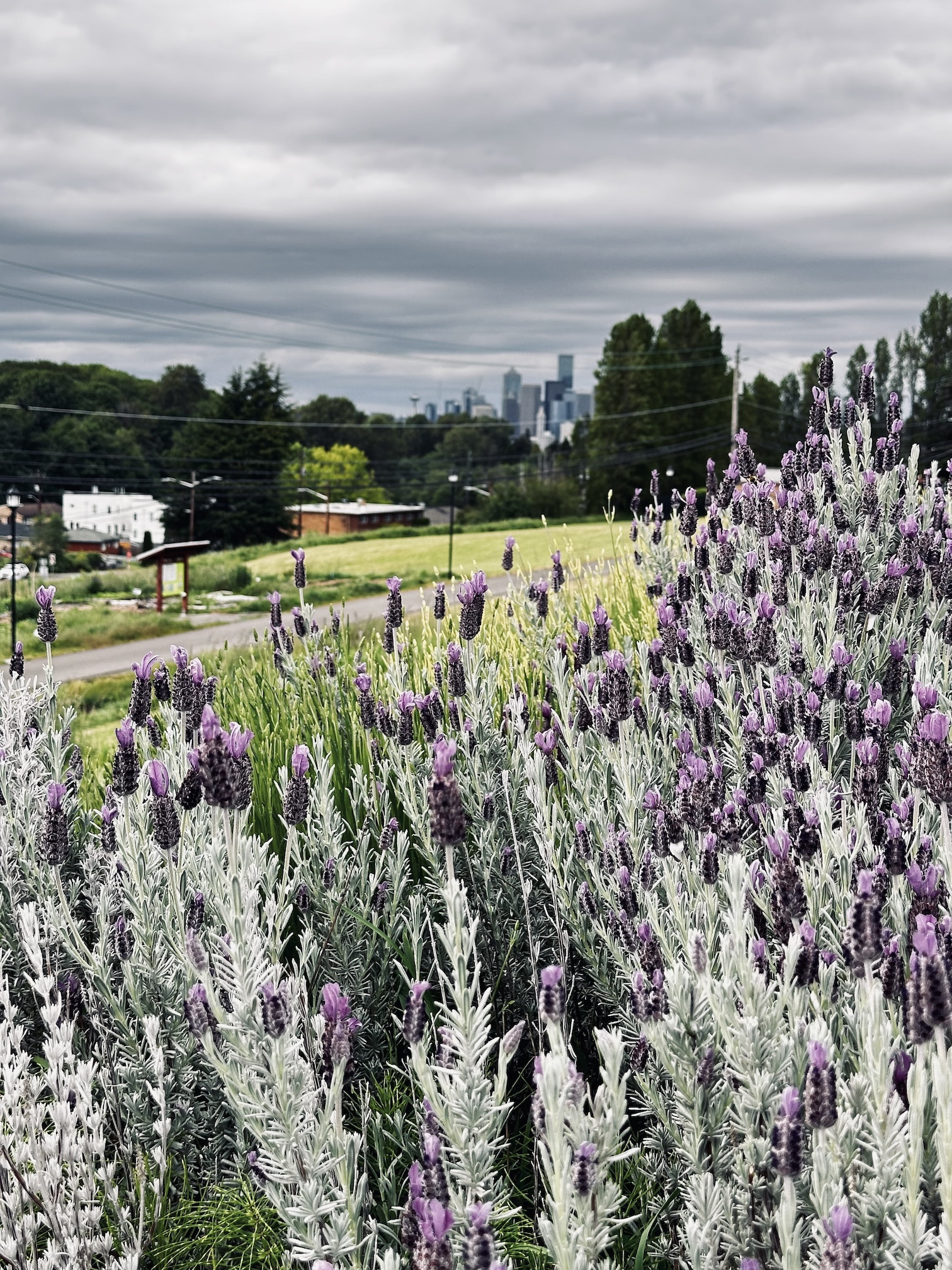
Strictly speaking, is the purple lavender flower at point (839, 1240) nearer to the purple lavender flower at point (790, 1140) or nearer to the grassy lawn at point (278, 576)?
the purple lavender flower at point (790, 1140)

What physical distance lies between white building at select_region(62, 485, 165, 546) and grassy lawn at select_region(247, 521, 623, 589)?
7889 cm

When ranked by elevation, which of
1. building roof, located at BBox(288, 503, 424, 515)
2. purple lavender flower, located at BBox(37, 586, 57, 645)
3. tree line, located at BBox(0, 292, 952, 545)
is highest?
tree line, located at BBox(0, 292, 952, 545)

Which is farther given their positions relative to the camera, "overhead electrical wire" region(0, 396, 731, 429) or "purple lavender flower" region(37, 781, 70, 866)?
"overhead electrical wire" region(0, 396, 731, 429)

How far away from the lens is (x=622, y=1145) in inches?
96.8

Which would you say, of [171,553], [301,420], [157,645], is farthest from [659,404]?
[301,420]

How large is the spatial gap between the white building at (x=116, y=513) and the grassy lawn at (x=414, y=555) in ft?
259

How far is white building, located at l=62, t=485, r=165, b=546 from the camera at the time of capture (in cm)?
12400

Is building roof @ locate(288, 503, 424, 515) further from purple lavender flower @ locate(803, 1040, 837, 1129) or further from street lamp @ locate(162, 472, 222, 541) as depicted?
purple lavender flower @ locate(803, 1040, 837, 1129)

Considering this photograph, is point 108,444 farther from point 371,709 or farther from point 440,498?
point 371,709

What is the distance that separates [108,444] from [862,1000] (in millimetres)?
116430

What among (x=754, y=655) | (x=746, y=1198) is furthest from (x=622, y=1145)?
(x=754, y=655)

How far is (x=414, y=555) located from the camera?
43.6 m

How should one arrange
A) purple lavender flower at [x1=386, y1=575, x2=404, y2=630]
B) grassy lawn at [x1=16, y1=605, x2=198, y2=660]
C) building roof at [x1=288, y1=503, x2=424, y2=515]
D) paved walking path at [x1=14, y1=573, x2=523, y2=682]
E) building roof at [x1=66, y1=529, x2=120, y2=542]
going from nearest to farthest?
purple lavender flower at [x1=386, y1=575, x2=404, y2=630] < paved walking path at [x1=14, y1=573, x2=523, y2=682] < grassy lawn at [x1=16, y1=605, x2=198, y2=660] < building roof at [x1=288, y1=503, x2=424, y2=515] < building roof at [x1=66, y1=529, x2=120, y2=542]

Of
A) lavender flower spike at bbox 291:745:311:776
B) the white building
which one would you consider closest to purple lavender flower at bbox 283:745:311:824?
lavender flower spike at bbox 291:745:311:776
